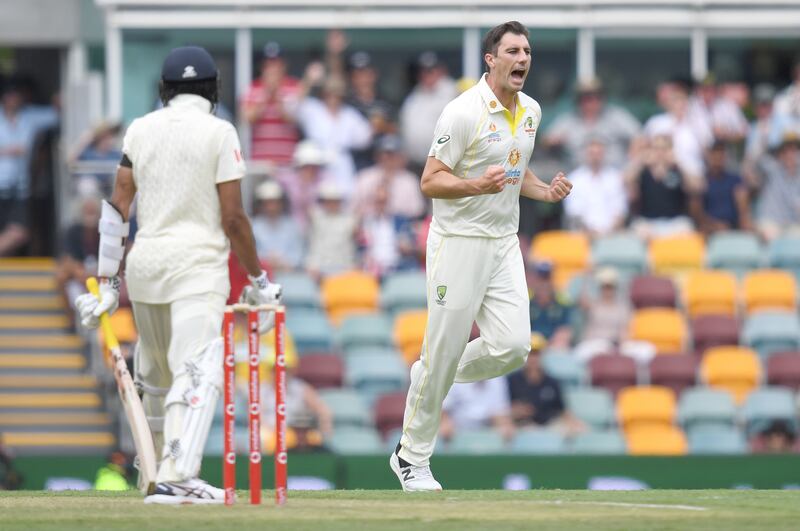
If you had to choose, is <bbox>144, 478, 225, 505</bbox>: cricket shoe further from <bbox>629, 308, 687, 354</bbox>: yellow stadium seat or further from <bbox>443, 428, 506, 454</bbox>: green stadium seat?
<bbox>629, 308, 687, 354</bbox>: yellow stadium seat

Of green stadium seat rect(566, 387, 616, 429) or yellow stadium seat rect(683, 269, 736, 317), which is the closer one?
green stadium seat rect(566, 387, 616, 429)

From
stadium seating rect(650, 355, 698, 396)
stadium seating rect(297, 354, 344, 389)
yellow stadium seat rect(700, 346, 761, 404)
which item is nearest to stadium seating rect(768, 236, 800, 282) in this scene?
yellow stadium seat rect(700, 346, 761, 404)

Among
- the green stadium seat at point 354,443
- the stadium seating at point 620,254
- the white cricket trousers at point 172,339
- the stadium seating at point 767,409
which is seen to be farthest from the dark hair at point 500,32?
the stadium seating at point 620,254

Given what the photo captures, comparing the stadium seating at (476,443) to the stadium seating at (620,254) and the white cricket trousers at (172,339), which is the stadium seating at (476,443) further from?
the white cricket trousers at (172,339)

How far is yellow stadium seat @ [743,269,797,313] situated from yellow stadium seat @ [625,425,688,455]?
1878mm

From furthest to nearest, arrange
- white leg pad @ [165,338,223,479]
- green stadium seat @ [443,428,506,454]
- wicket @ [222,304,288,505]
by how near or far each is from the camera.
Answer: green stadium seat @ [443,428,506,454]
white leg pad @ [165,338,223,479]
wicket @ [222,304,288,505]

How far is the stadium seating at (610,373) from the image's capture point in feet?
50.5

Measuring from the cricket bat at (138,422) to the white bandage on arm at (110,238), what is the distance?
15 centimetres

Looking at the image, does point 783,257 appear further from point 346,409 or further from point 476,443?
point 346,409

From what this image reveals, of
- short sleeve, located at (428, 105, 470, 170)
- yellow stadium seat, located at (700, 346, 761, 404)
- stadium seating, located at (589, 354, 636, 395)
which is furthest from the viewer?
yellow stadium seat, located at (700, 346, 761, 404)

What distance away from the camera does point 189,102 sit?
820 cm

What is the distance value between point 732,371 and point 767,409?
635 mm

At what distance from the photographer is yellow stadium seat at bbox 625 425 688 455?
15031mm

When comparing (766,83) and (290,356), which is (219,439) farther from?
(766,83)
